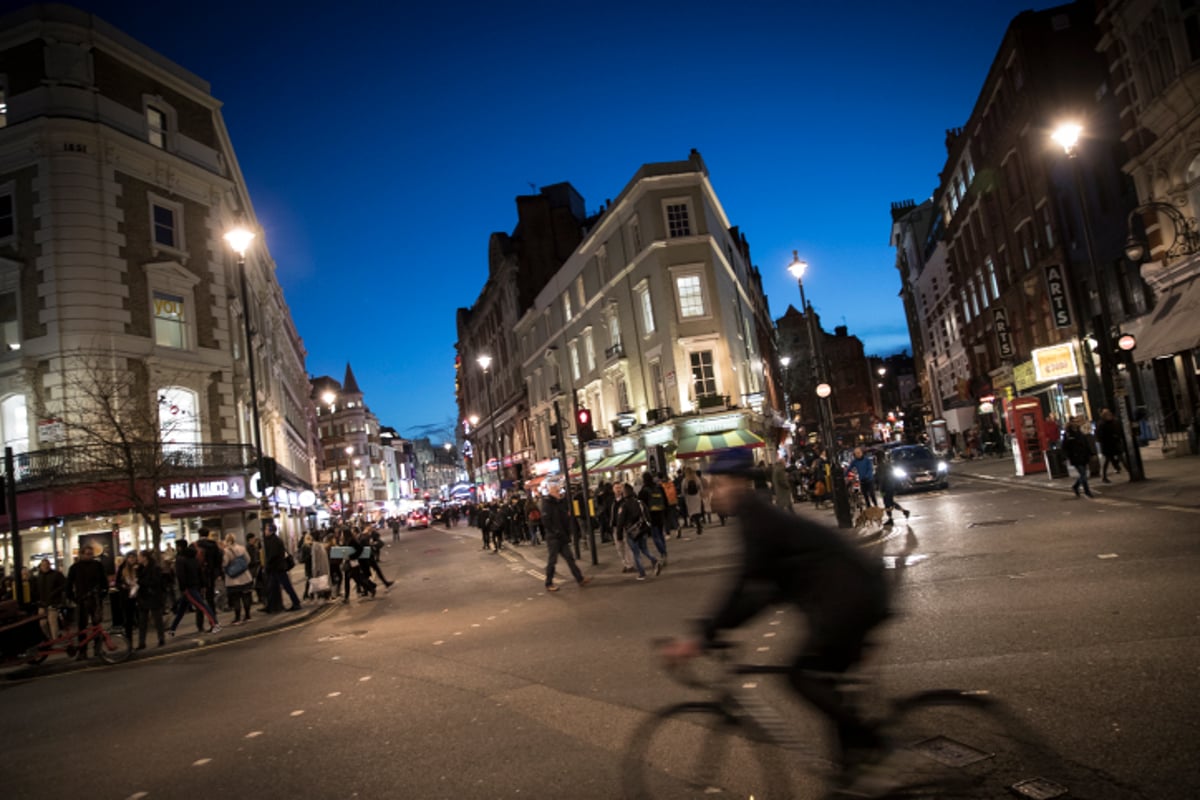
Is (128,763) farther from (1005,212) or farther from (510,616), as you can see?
(1005,212)

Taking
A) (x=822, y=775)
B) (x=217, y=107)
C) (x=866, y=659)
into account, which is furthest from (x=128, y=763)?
(x=217, y=107)

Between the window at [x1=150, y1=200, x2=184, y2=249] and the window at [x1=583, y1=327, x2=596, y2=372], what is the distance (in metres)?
20.6

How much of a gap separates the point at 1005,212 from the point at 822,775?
3790cm

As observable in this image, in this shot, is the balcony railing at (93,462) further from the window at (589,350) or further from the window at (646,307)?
the window at (589,350)

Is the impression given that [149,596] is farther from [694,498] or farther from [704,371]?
[704,371]

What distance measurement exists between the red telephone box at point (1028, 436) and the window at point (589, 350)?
2136 centimetres

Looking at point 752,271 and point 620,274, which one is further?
point 752,271

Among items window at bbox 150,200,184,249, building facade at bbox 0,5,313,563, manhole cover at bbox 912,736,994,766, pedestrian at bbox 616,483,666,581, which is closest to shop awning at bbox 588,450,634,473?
building facade at bbox 0,5,313,563

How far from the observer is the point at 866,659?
382cm

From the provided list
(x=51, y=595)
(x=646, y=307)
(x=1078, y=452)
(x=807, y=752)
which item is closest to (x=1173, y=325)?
(x=1078, y=452)

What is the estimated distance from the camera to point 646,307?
114 feet

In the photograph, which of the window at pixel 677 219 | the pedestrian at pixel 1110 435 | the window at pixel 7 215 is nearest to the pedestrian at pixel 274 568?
the window at pixel 7 215

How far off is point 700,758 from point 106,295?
2464cm

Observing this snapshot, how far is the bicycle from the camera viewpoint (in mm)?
3740
